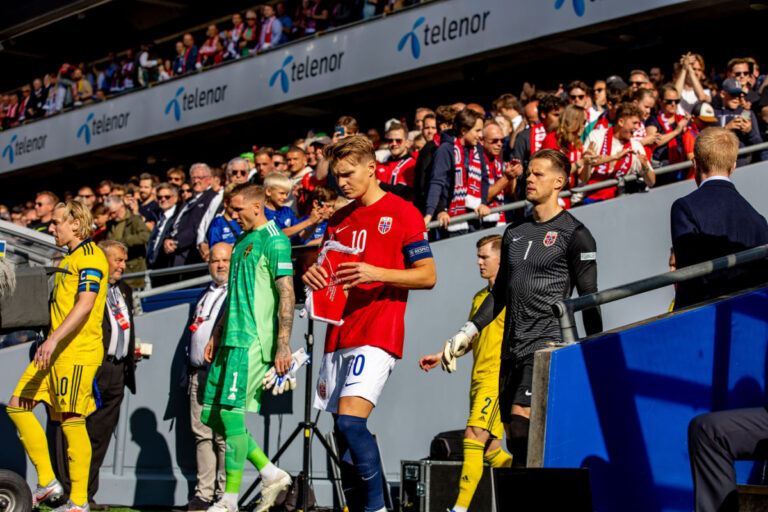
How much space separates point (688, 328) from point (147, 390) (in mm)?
5942

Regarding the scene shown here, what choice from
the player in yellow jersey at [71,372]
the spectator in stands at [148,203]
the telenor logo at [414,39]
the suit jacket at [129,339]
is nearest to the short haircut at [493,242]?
the player in yellow jersey at [71,372]

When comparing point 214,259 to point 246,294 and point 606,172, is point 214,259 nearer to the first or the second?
point 246,294

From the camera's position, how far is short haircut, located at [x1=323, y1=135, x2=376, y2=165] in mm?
4793

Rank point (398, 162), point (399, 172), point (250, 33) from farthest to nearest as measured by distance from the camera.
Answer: point (250, 33) < point (398, 162) < point (399, 172)

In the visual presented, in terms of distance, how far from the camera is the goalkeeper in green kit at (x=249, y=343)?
613cm

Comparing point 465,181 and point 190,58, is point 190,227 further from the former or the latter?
point 190,58

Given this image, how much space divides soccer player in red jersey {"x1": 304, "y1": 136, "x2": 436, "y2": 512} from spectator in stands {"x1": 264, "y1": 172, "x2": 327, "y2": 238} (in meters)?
3.04

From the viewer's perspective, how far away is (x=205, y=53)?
19.3 meters

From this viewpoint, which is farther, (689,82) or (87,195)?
(87,195)

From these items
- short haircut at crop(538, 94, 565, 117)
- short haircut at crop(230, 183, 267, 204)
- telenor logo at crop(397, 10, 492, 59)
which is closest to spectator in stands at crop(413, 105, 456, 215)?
short haircut at crop(538, 94, 565, 117)

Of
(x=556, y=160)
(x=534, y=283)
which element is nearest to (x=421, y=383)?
(x=534, y=283)

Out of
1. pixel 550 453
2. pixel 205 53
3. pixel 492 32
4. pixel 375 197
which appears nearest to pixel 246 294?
pixel 375 197

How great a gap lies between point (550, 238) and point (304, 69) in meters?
12.6

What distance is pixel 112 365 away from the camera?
7910mm
